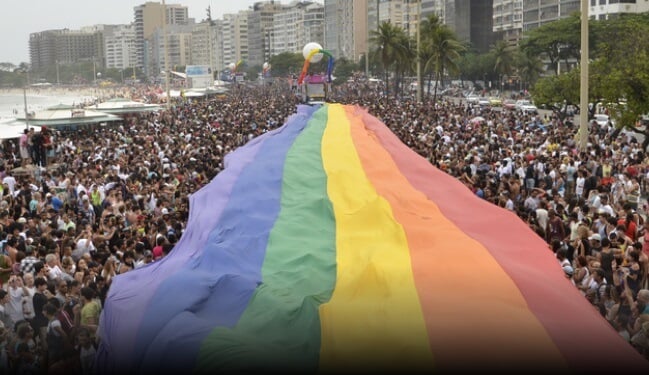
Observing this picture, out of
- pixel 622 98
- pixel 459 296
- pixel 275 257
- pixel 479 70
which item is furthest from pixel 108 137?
pixel 479 70

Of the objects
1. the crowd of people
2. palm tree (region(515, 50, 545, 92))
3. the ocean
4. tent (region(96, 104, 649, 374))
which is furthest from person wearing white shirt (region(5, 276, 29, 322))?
the ocean

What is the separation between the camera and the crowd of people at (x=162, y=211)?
361 inches

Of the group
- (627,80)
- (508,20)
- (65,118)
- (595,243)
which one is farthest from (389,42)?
(595,243)

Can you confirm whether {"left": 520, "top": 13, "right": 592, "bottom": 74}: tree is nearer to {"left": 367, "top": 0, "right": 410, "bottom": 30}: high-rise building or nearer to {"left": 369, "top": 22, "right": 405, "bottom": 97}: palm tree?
{"left": 369, "top": 22, "right": 405, "bottom": 97}: palm tree

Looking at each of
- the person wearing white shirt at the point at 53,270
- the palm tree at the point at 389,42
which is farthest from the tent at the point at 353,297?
the palm tree at the point at 389,42

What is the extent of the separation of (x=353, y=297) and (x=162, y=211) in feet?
25.5

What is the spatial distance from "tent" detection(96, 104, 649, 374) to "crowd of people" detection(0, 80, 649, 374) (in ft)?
1.29

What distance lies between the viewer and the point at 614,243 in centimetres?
1191

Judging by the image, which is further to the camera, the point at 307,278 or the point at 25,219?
the point at 25,219

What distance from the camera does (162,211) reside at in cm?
1614

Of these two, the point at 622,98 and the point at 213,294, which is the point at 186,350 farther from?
the point at 622,98

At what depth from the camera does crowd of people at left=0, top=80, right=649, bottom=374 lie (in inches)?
361

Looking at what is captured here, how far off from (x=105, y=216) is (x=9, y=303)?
18.6 feet

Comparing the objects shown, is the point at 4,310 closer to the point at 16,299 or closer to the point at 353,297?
the point at 16,299
